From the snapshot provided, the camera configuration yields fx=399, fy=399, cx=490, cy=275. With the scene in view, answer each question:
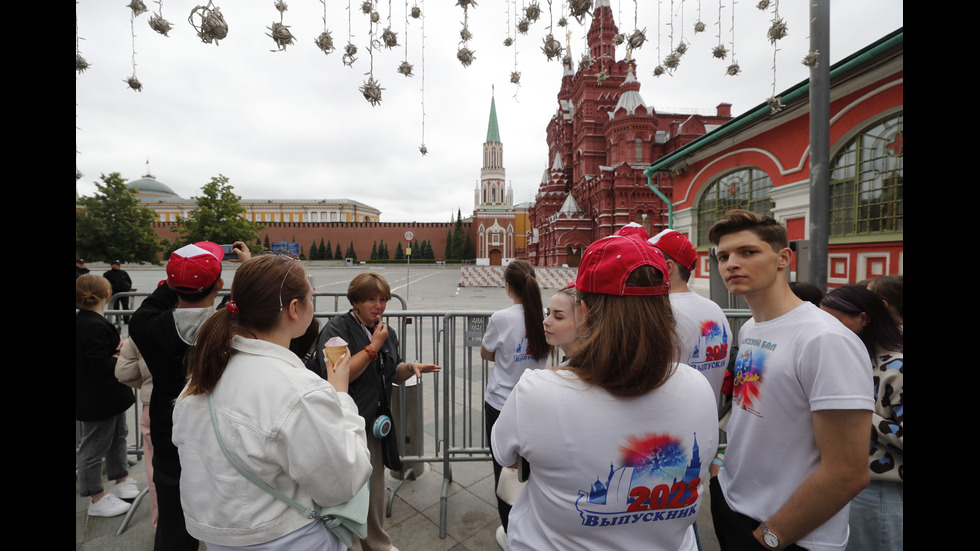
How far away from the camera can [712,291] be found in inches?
285

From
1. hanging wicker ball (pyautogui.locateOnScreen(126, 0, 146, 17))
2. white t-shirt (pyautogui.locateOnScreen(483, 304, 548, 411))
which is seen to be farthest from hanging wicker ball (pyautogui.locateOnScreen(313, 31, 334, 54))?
white t-shirt (pyautogui.locateOnScreen(483, 304, 548, 411))

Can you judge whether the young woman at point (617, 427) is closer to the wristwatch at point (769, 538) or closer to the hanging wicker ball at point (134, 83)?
the wristwatch at point (769, 538)

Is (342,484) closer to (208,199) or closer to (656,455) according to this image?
(656,455)

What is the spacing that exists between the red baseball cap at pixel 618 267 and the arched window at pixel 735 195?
8.87 metres

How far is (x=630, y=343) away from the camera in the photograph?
3.82 ft

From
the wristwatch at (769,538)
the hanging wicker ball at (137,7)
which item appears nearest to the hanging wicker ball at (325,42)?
the hanging wicker ball at (137,7)

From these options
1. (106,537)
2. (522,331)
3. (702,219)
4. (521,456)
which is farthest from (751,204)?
(106,537)

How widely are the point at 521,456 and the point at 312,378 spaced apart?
0.75 m

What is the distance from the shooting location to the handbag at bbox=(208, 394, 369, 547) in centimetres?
134

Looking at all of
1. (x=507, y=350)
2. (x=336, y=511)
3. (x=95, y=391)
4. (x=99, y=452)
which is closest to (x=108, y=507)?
(x=99, y=452)

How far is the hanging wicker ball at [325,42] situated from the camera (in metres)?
2.25

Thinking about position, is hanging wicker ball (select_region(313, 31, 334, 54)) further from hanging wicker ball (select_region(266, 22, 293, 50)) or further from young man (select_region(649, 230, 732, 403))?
young man (select_region(649, 230, 732, 403))

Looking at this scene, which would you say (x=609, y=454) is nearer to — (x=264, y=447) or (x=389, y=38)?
(x=264, y=447)

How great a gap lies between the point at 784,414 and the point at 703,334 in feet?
2.89
